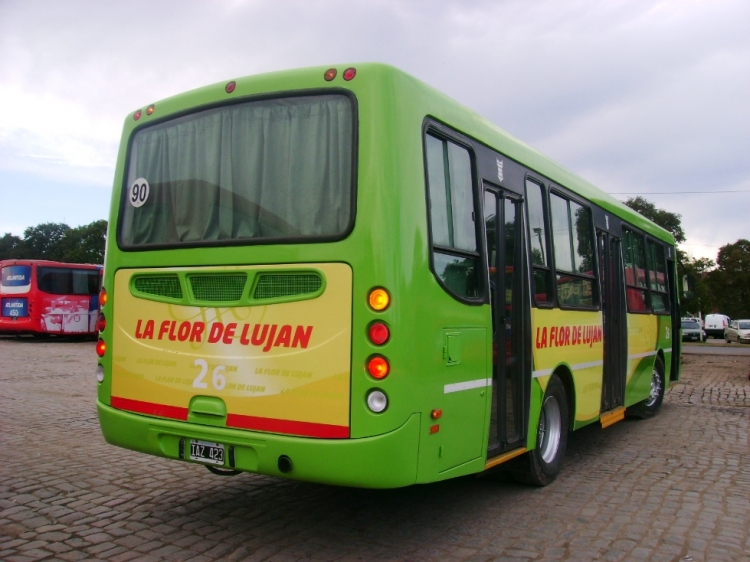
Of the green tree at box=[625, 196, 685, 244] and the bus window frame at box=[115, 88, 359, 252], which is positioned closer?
the bus window frame at box=[115, 88, 359, 252]

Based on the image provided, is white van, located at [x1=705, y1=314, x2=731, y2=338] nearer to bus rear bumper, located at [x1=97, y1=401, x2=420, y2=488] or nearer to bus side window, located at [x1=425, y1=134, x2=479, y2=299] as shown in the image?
bus side window, located at [x1=425, y1=134, x2=479, y2=299]

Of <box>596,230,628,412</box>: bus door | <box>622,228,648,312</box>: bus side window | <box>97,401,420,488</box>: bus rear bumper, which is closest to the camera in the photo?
<box>97,401,420,488</box>: bus rear bumper

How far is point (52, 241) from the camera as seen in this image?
8975 centimetres

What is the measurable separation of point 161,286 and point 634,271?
688 cm

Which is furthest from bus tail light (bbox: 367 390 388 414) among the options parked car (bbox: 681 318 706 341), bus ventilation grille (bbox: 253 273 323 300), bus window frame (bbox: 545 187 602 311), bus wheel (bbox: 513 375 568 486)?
parked car (bbox: 681 318 706 341)

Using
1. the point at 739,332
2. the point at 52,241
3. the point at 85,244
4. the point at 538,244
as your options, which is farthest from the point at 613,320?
the point at 52,241

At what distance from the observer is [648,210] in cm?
5550

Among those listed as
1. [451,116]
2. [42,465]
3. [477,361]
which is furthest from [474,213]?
[42,465]

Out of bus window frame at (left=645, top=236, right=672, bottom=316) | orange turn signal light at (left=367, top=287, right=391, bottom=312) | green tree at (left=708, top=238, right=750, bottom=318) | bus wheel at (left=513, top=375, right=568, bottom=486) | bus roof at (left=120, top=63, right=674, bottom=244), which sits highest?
green tree at (left=708, top=238, right=750, bottom=318)

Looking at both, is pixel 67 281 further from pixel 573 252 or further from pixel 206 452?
pixel 206 452

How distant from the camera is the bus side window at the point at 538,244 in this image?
6.48 m

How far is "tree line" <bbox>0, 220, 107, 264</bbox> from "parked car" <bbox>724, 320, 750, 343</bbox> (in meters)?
58.0

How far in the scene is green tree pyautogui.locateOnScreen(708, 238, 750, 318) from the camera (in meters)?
69.7

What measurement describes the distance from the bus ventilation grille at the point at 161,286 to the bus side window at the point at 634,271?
625cm
